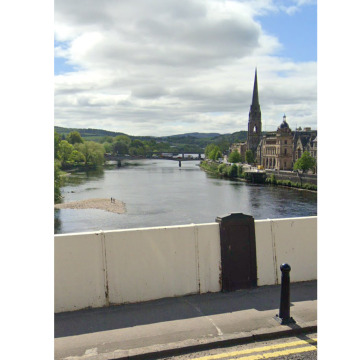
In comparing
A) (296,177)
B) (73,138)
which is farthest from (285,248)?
(73,138)

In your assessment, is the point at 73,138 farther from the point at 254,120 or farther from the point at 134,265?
the point at 134,265

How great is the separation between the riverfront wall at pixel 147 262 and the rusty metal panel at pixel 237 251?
91 mm

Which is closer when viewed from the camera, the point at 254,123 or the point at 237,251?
the point at 237,251

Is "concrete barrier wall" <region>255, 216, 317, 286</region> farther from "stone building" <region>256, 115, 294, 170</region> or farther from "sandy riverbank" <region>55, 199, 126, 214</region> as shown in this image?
"stone building" <region>256, 115, 294, 170</region>

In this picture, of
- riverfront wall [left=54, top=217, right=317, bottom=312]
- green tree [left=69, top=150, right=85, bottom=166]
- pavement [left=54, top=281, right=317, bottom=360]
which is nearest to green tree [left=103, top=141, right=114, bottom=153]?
green tree [left=69, top=150, right=85, bottom=166]

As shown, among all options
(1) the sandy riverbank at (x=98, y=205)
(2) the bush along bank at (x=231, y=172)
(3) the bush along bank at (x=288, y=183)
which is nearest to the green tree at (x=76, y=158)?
(1) the sandy riverbank at (x=98, y=205)

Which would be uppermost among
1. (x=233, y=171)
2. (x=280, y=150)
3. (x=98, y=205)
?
(x=280, y=150)

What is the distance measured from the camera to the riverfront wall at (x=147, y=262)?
5.44m

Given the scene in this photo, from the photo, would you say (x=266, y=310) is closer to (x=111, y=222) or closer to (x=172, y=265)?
(x=172, y=265)

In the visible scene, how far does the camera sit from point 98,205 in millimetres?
51125

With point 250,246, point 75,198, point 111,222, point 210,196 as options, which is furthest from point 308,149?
point 250,246

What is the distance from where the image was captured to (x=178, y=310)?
17.5 ft

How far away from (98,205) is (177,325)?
4734 centimetres

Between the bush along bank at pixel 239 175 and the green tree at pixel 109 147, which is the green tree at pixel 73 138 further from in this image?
the bush along bank at pixel 239 175
